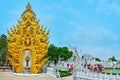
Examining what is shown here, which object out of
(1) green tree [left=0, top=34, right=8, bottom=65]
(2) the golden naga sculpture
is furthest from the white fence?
(1) green tree [left=0, top=34, right=8, bottom=65]

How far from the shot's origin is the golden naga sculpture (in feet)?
105

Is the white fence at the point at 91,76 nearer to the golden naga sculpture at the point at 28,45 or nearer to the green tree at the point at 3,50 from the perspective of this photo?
the golden naga sculpture at the point at 28,45

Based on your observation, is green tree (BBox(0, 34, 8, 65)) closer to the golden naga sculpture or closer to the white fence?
the golden naga sculpture

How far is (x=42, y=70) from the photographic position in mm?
33469

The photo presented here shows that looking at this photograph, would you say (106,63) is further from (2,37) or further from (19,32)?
(19,32)

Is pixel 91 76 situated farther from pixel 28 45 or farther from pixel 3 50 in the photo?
pixel 3 50

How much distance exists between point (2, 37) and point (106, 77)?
31454 millimetres

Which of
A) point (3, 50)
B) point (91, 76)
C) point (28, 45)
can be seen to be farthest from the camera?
point (3, 50)

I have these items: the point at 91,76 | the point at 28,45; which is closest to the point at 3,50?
the point at 28,45

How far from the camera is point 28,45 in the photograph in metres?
32.4

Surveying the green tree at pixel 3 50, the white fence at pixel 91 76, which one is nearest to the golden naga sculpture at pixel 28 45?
the white fence at pixel 91 76

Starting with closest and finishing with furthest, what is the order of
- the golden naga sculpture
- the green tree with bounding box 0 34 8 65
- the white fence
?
the white fence
the golden naga sculpture
the green tree with bounding box 0 34 8 65

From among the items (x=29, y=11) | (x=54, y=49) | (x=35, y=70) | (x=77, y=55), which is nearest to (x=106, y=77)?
(x=35, y=70)

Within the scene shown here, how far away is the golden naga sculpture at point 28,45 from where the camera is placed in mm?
32094
